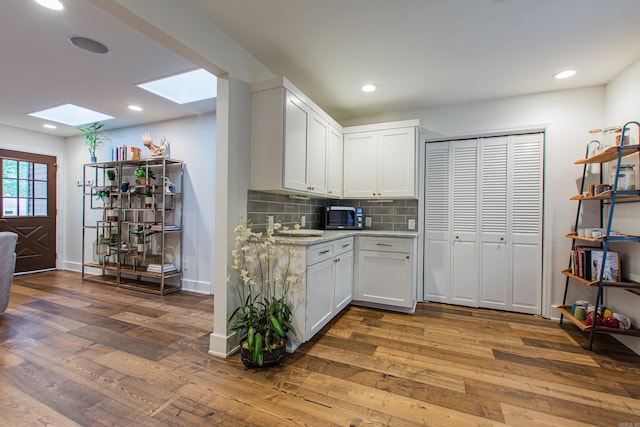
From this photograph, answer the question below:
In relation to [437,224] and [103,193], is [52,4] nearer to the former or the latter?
[103,193]

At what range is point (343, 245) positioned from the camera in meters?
2.99

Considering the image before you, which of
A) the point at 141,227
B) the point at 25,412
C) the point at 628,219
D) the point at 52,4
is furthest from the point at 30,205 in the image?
the point at 628,219

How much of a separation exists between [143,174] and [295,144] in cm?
280

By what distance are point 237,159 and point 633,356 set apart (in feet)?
11.8

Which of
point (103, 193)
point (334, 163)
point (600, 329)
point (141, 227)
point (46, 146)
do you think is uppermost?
point (46, 146)

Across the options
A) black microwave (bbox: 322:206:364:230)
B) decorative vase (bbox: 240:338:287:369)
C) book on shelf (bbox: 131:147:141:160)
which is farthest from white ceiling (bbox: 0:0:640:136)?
decorative vase (bbox: 240:338:287:369)

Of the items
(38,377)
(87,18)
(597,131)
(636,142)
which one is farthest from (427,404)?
(87,18)

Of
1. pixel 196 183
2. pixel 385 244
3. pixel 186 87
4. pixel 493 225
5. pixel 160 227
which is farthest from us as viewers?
pixel 196 183

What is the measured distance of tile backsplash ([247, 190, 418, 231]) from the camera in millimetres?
2848

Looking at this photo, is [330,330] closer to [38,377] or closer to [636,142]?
[38,377]

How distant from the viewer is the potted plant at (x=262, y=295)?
80.0 inches

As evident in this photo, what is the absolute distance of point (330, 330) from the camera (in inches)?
107

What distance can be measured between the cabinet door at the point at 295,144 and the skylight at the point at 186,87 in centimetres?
139

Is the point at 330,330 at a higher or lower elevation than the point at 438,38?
lower
